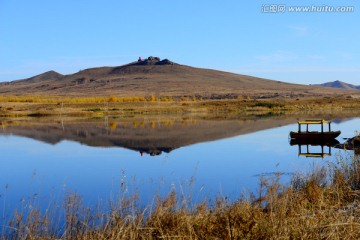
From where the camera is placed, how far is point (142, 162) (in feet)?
63.5

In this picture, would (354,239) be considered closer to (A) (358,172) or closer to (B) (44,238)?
(B) (44,238)

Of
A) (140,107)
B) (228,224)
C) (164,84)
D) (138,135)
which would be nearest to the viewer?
(228,224)

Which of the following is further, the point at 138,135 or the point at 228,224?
the point at 138,135

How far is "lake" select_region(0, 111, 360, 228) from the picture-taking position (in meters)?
12.2

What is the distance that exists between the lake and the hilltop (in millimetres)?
74059

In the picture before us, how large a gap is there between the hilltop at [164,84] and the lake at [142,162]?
74.1 metres

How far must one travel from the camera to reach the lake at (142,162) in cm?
1222

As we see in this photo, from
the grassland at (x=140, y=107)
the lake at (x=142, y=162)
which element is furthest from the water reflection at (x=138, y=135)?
the grassland at (x=140, y=107)

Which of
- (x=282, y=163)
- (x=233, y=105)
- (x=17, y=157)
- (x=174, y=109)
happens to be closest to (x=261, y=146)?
(x=282, y=163)

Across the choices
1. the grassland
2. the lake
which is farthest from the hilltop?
the lake

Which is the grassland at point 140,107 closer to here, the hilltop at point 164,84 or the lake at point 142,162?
the lake at point 142,162

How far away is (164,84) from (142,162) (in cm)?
10910

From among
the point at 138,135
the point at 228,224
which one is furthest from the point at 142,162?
the point at 228,224

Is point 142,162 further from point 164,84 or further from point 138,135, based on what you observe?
point 164,84
